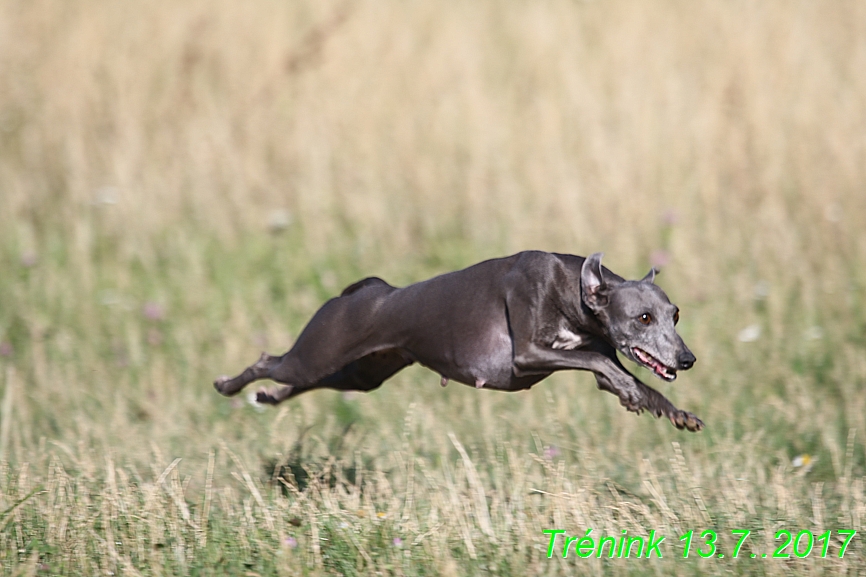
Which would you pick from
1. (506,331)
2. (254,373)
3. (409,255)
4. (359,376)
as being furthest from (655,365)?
(409,255)

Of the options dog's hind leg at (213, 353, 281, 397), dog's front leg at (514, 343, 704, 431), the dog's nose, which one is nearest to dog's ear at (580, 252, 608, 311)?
dog's front leg at (514, 343, 704, 431)

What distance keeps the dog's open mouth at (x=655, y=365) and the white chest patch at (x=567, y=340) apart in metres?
0.29

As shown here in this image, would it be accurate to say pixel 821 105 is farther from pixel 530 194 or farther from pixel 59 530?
pixel 59 530

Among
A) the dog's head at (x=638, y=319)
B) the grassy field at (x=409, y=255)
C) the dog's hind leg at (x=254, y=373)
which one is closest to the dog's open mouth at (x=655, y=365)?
the dog's head at (x=638, y=319)

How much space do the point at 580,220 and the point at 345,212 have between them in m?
1.76

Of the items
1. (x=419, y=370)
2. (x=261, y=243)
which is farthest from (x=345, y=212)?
(x=419, y=370)

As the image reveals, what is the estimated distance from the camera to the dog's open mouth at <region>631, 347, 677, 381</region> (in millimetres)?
3615

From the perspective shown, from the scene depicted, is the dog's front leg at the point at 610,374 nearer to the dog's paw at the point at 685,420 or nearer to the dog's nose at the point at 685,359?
the dog's paw at the point at 685,420

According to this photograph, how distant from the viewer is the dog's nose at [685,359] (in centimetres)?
354

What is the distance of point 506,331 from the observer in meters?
3.94

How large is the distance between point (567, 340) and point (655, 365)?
385mm

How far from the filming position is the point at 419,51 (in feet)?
29.7

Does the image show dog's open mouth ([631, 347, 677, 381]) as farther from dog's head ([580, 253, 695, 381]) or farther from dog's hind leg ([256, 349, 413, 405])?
dog's hind leg ([256, 349, 413, 405])

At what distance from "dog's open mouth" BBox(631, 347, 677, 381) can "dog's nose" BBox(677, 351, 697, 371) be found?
0.06 meters
